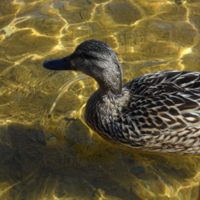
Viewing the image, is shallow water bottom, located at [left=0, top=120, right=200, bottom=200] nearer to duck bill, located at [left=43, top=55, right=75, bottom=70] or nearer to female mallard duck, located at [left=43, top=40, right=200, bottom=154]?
female mallard duck, located at [left=43, top=40, right=200, bottom=154]

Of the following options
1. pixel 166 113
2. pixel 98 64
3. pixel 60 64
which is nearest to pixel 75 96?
pixel 60 64

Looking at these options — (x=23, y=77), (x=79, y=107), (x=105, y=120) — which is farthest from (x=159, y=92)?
(x=23, y=77)

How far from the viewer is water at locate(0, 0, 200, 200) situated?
4785 millimetres

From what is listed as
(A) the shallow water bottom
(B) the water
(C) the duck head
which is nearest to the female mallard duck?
(C) the duck head

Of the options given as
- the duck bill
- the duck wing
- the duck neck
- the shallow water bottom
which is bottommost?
the shallow water bottom

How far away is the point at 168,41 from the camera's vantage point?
689 cm

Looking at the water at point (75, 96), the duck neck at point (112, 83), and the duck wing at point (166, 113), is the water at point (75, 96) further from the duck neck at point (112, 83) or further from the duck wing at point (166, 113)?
the duck neck at point (112, 83)

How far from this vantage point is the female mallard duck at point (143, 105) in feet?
14.9

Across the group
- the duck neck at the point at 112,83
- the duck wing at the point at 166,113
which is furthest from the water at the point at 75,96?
the duck neck at the point at 112,83

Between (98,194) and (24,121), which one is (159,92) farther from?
(24,121)

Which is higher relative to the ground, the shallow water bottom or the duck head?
the duck head

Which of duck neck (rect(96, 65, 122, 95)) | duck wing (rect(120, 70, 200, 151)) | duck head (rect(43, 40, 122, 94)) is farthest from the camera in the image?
duck neck (rect(96, 65, 122, 95))

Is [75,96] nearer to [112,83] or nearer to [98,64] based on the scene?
[112,83]

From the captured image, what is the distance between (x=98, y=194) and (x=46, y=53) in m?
3.16
